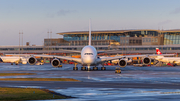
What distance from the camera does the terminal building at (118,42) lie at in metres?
163

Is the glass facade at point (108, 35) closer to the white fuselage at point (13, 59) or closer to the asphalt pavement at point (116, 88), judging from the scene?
the white fuselage at point (13, 59)

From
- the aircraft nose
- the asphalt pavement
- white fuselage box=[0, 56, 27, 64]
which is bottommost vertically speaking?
the asphalt pavement

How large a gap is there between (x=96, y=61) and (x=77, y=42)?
124 m

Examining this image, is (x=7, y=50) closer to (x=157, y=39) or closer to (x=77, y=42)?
(x=77, y=42)

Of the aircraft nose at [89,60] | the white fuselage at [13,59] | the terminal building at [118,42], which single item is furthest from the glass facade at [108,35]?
the aircraft nose at [89,60]

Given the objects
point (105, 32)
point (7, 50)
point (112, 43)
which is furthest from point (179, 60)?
point (7, 50)

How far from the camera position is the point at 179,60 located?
10669 centimetres

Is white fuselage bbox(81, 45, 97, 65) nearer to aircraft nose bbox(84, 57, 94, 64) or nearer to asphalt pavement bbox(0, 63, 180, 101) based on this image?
aircraft nose bbox(84, 57, 94, 64)

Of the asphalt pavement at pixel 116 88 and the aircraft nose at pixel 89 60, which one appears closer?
the asphalt pavement at pixel 116 88

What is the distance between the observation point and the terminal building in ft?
536

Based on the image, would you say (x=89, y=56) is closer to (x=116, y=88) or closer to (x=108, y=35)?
(x=116, y=88)

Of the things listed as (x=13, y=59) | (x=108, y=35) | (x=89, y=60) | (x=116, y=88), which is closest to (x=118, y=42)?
(x=108, y=35)

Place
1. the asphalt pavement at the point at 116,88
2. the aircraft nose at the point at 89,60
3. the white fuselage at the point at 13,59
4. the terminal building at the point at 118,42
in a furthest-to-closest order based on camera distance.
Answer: the terminal building at the point at 118,42
the white fuselage at the point at 13,59
the aircraft nose at the point at 89,60
the asphalt pavement at the point at 116,88

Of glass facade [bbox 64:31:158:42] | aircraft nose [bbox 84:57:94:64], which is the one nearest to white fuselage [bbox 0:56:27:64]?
aircraft nose [bbox 84:57:94:64]
